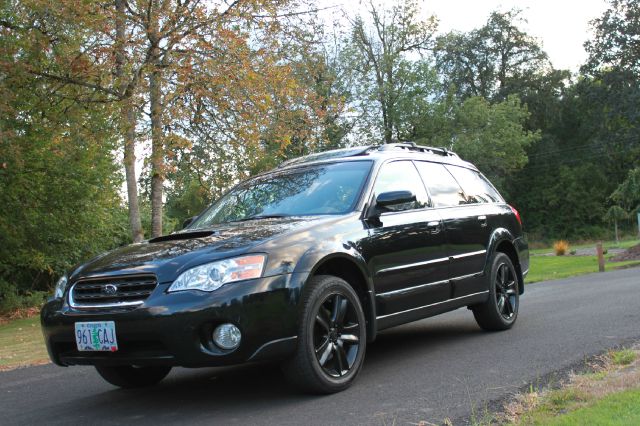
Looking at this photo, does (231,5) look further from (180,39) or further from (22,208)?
(22,208)

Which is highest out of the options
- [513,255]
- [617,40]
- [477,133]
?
[617,40]

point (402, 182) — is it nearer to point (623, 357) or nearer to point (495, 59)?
point (623, 357)

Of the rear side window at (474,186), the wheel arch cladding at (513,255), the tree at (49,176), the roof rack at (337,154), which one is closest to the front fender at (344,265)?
the roof rack at (337,154)

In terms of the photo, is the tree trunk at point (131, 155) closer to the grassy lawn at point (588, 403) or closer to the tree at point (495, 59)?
the grassy lawn at point (588, 403)

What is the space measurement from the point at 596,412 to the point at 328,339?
1.79 m

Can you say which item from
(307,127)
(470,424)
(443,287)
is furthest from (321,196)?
(307,127)

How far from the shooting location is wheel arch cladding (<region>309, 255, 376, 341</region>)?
519cm

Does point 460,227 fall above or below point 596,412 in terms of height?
above

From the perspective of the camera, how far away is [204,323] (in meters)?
4.31

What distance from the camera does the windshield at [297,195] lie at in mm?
5672

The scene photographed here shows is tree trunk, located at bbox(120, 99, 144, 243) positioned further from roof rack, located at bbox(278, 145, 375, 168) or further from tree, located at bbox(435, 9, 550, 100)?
tree, located at bbox(435, 9, 550, 100)

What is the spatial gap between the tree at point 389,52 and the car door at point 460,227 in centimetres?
3623

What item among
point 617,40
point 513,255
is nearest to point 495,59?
point 617,40

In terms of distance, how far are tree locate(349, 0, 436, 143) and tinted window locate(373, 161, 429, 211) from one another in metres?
36.9
